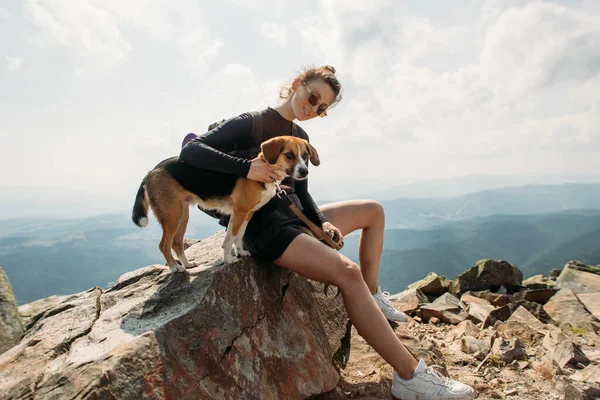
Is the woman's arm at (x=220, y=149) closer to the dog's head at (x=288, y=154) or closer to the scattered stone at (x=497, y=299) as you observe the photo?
the dog's head at (x=288, y=154)

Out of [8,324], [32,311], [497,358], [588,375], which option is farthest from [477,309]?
[32,311]

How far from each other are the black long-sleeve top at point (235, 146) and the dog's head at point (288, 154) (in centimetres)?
32

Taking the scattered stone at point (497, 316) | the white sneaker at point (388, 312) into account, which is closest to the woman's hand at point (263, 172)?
the white sneaker at point (388, 312)

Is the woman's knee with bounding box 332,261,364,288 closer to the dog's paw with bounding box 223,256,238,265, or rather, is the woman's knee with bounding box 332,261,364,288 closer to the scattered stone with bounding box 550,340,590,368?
the dog's paw with bounding box 223,256,238,265

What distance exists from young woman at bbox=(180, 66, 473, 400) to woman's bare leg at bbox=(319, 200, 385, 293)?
0.01m

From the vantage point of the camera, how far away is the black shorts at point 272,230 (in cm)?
387

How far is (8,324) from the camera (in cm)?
454

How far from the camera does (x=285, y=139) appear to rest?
4227 mm

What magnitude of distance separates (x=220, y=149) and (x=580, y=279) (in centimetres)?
1477

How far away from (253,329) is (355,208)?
2443mm

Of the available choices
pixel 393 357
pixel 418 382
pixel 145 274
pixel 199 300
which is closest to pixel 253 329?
pixel 199 300

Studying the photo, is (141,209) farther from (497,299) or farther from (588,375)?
(497,299)

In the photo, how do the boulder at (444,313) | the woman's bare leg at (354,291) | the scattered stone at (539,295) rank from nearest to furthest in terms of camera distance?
the woman's bare leg at (354,291)
the boulder at (444,313)
the scattered stone at (539,295)

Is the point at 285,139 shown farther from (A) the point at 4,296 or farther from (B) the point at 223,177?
(A) the point at 4,296
